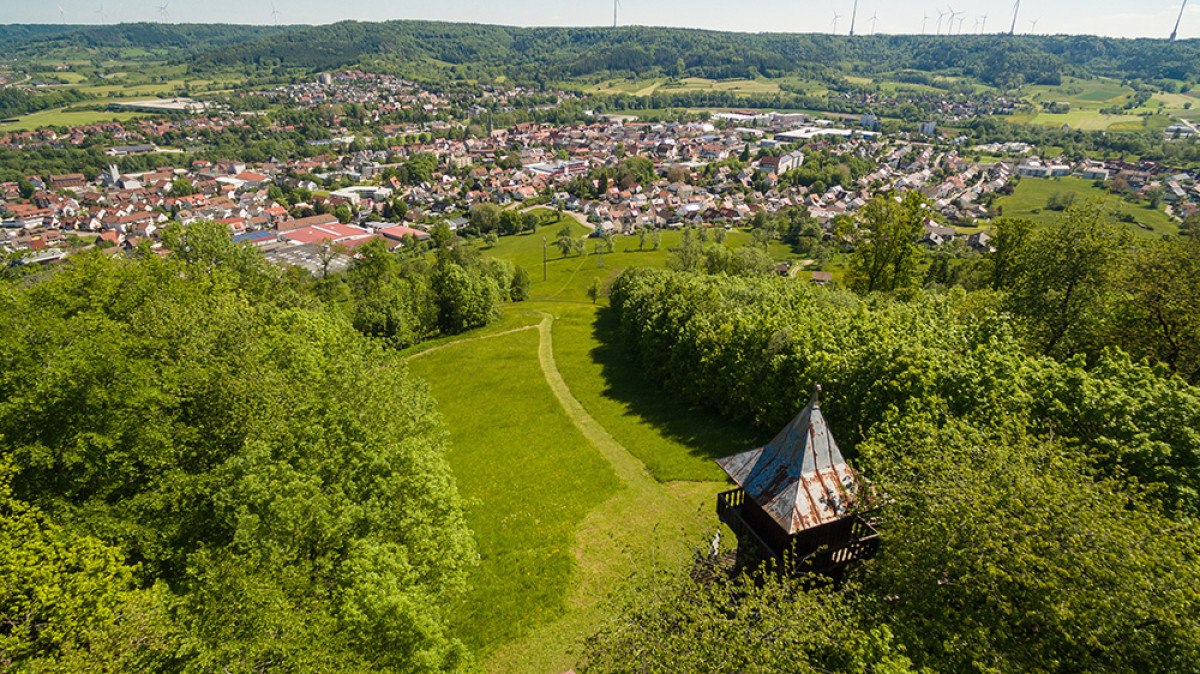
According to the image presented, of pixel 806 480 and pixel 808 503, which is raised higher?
pixel 806 480

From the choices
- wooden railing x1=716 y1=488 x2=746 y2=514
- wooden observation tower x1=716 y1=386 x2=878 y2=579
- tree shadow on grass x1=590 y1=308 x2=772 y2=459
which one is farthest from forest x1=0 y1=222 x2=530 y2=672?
tree shadow on grass x1=590 y1=308 x2=772 y2=459

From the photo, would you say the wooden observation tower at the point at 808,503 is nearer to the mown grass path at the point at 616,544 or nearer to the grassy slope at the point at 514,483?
the mown grass path at the point at 616,544

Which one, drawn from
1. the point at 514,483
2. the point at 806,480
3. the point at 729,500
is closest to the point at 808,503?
the point at 806,480

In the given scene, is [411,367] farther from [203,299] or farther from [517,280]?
[517,280]

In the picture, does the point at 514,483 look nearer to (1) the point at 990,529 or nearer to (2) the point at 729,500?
(2) the point at 729,500

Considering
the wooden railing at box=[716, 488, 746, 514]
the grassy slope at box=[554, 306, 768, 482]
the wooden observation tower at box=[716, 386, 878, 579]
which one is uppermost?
the wooden observation tower at box=[716, 386, 878, 579]

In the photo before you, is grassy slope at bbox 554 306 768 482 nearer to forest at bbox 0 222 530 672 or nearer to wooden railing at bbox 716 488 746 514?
wooden railing at bbox 716 488 746 514

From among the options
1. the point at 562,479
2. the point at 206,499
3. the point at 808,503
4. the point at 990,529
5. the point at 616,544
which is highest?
the point at 990,529
